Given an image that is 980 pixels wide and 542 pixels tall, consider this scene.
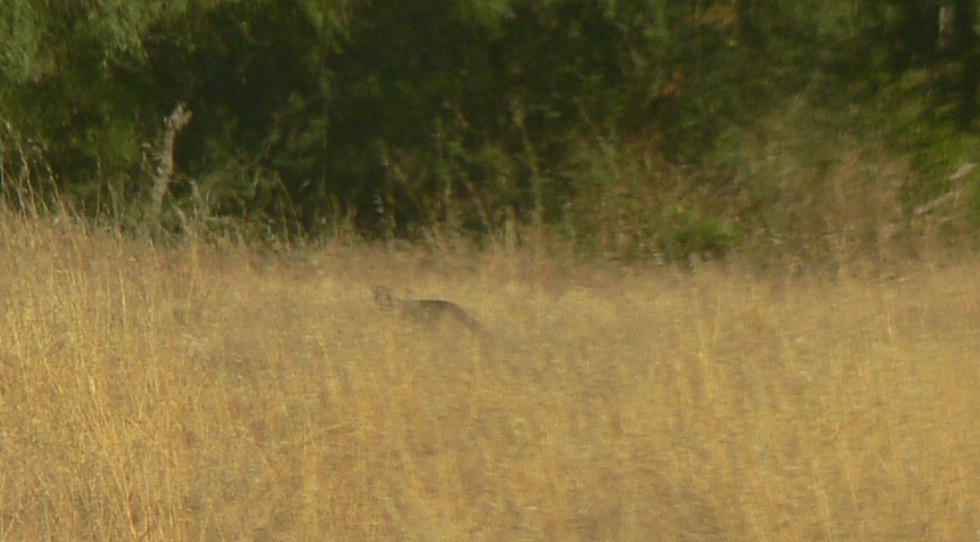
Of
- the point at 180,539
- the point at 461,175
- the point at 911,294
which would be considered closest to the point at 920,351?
the point at 911,294

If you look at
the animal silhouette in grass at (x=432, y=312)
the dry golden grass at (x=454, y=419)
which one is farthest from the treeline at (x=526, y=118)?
the dry golden grass at (x=454, y=419)

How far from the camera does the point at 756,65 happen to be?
38.4 feet

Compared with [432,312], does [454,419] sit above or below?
below

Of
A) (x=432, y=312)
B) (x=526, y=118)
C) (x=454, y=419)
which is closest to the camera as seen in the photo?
(x=454, y=419)

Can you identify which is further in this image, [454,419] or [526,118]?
[526,118]

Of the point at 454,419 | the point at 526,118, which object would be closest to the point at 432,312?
the point at 454,419

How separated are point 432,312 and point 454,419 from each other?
1.87 m

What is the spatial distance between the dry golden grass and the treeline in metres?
3.78

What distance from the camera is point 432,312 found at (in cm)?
725

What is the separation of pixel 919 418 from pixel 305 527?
267 centimetres

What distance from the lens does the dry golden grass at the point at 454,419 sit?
14.2ft

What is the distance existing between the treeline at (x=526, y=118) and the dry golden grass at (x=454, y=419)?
12.4 ft

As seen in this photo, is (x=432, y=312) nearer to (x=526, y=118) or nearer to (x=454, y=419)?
(x=454, y=419)

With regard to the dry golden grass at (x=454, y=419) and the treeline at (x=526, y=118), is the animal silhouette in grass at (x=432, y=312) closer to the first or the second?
the dry golden grass at (x=454, y=419)
